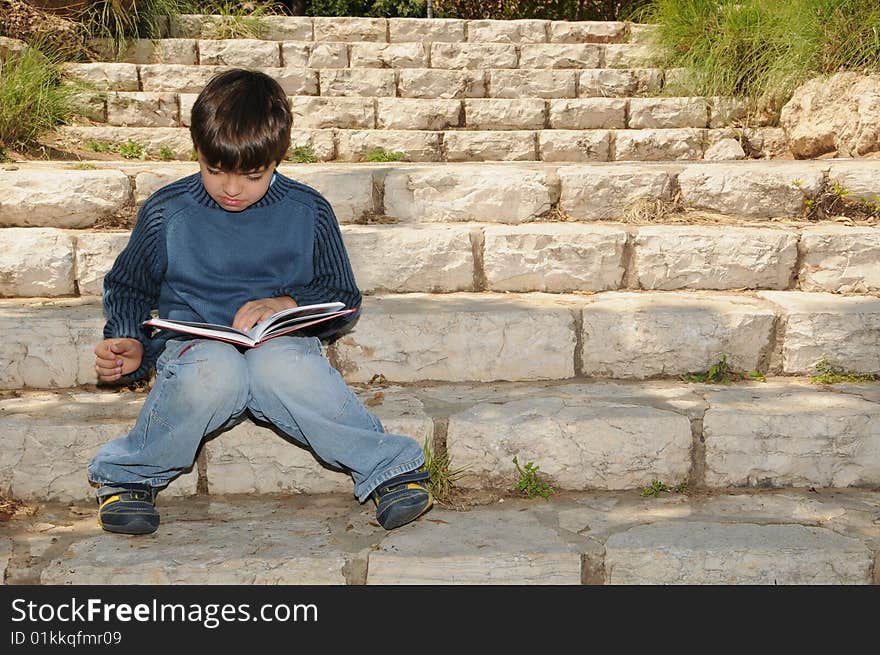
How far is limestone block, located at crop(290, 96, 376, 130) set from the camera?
5516mm

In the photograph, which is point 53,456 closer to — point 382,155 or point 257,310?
point 257,310

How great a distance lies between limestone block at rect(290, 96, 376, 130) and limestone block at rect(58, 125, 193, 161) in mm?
794

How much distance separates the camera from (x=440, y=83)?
6031 millimetres

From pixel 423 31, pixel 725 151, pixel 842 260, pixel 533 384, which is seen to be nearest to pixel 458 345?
pixel 533 384

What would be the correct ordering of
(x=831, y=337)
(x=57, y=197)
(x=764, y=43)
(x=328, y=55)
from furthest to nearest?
1. (x=328, y=55)
2. (x=764, y=43)
3. (x=57, y=197)
4. (x=831, y=337)

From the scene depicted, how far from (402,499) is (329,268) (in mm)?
743

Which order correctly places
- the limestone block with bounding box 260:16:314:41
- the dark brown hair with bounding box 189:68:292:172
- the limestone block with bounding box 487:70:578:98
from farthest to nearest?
1. the limestone block with bounding box 260:16:314:41
2. the limestone block with bounding box 487:70:578:98
3. the dark brown hair with bounding box 189:68:292:172

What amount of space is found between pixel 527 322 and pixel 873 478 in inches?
47.8

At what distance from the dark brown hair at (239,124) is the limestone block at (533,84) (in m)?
3.91

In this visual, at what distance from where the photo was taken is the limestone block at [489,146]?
5.19 meters

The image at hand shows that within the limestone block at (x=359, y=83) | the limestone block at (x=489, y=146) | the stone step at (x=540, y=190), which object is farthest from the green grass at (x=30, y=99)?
the limestone block at (x=489, y=146)

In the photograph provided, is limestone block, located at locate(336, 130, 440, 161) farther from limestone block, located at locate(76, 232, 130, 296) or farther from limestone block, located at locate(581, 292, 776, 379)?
limestone block, located at locate(581, 292, 776, 379)

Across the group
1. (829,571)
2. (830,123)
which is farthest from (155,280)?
(830,123)

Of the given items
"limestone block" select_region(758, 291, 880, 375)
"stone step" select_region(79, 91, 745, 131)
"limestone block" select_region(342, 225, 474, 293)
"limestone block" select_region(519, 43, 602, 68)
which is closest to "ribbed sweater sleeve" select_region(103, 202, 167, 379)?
"limestone block" select_region(342, 225, 474, 293)
